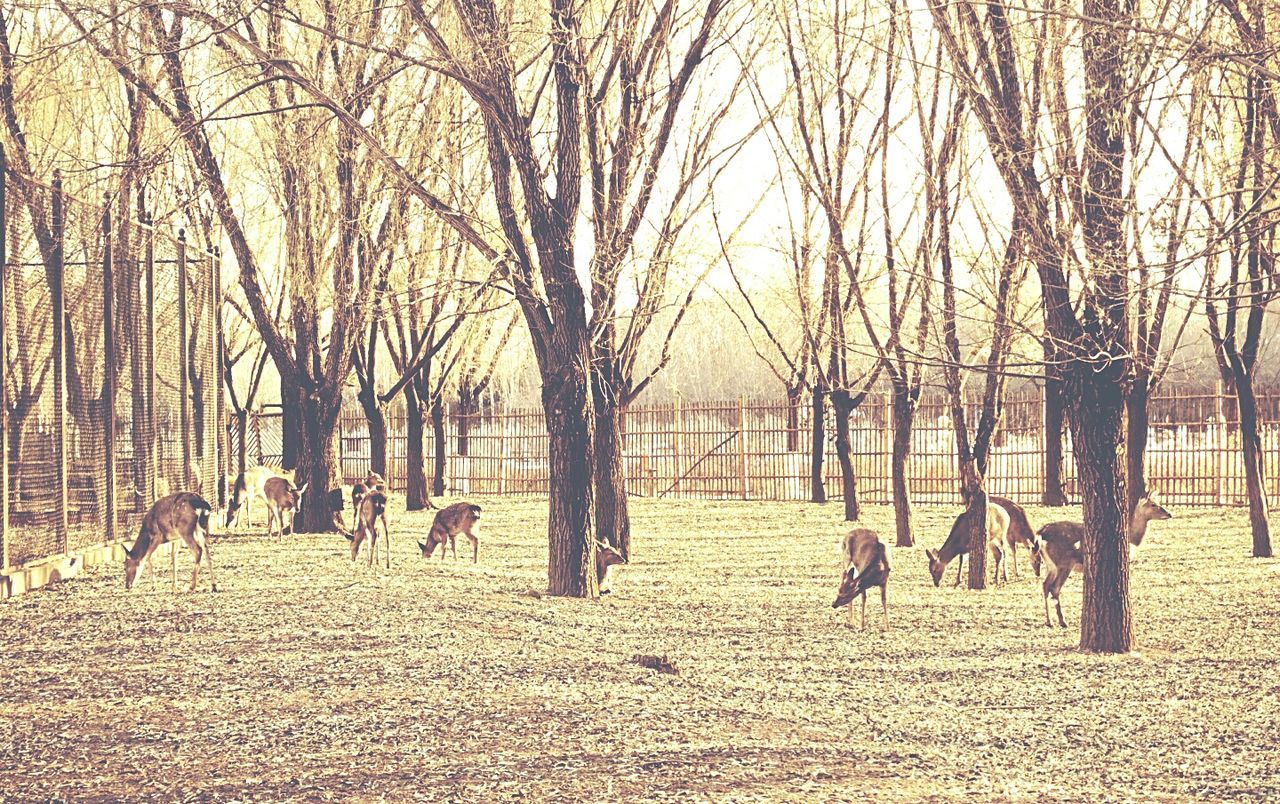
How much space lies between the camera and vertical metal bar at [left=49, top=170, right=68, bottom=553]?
1124 centimetres

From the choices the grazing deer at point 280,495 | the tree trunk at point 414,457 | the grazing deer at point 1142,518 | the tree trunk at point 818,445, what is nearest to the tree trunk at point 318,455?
the grazing deer at point 280,495

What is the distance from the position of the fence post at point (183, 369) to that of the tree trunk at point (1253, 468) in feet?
38.4

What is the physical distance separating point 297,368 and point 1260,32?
Result: 1209 centimetres

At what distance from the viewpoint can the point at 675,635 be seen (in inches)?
381

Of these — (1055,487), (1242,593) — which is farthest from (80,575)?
(1055,487)

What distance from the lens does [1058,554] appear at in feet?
33.2

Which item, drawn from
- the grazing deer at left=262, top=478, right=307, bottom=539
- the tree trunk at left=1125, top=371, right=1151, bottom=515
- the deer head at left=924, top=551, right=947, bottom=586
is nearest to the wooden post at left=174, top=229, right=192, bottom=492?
the grazing deer at left=262, top=478, right=307, bottom=539

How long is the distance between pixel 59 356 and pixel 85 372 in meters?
1.65

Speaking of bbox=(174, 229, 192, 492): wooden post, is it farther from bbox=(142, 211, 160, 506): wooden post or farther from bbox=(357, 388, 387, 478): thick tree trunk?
bbox=(357, 388, 387, 478): thick tree trunk

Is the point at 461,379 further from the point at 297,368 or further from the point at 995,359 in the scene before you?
the point at 995,359

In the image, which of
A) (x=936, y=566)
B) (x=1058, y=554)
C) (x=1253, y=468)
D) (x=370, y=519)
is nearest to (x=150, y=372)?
(x=370, y=519)

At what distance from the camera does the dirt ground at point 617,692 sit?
5480 millimetres

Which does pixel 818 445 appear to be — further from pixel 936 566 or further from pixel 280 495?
pixel 936 566

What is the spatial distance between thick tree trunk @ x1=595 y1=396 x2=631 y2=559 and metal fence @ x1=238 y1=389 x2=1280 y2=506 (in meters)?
8.87
